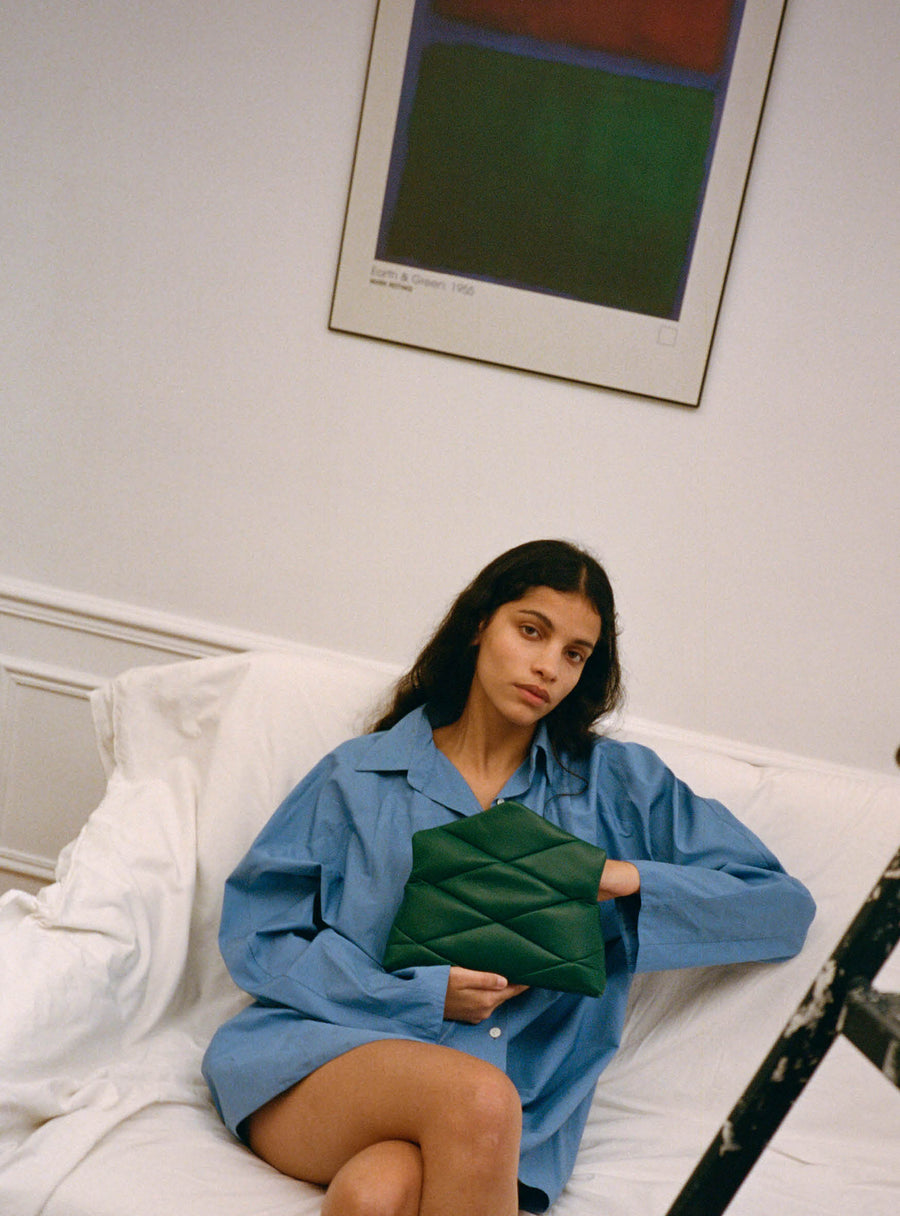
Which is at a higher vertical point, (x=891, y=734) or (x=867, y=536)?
(x=867, y=536)

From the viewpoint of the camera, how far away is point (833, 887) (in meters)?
1.83

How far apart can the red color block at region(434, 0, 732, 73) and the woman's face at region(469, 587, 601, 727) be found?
3.93ft

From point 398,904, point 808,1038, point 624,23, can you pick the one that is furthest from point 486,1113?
point 624,23

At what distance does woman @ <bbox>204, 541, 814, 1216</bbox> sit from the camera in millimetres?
1308

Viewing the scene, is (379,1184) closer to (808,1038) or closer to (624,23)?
(808,1038)

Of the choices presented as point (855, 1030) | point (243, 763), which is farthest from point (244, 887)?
point (855, 1030)

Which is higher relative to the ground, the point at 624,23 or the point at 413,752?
the point at 624,23

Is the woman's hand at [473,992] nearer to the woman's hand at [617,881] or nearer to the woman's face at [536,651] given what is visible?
the woman's hand at [617,881]

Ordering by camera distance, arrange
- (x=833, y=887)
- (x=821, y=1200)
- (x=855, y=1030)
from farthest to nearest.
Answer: (x=833, y=887), (x=821, y=1200), (x=855, y=1030)

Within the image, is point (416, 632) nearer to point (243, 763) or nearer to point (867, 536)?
point (243, 763)

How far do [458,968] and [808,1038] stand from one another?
2.60ft

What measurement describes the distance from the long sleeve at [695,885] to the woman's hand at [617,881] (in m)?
0.01

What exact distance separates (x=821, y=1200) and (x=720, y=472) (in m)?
1.36

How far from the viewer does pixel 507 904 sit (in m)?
1.51
